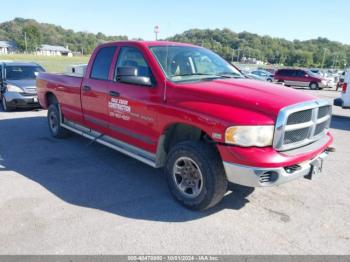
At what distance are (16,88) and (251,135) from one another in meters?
9.05

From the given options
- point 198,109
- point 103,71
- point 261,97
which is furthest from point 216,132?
point 103,71

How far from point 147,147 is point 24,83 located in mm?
7545

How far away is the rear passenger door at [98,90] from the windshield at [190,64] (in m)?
1.01

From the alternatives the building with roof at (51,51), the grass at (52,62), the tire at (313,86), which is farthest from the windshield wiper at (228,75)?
the building with roof at (51,51)

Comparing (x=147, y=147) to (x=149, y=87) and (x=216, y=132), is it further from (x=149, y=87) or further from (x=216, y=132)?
(x=216, y=132)

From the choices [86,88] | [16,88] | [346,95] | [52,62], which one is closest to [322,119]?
[86,88]

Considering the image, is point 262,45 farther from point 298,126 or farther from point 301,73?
point 298,126

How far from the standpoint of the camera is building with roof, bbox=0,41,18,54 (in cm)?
10769

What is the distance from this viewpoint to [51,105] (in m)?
6.93

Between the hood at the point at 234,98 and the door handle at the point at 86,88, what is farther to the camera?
the door handle at the point at 86,88

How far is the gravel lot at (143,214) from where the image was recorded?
3.07m

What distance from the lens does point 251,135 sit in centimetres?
311

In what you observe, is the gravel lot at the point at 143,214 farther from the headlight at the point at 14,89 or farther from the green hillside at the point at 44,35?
the green hillside at the point at 44,35

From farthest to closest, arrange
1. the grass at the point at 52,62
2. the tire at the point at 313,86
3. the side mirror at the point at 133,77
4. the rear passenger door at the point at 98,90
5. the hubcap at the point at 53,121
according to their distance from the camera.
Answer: the grass at the point at 52,62, the tire at the point at 313,86, the hubcap at the point at 53,121, the rear passenger door at the point at 98,90, the side mirror at the point at 133,77
